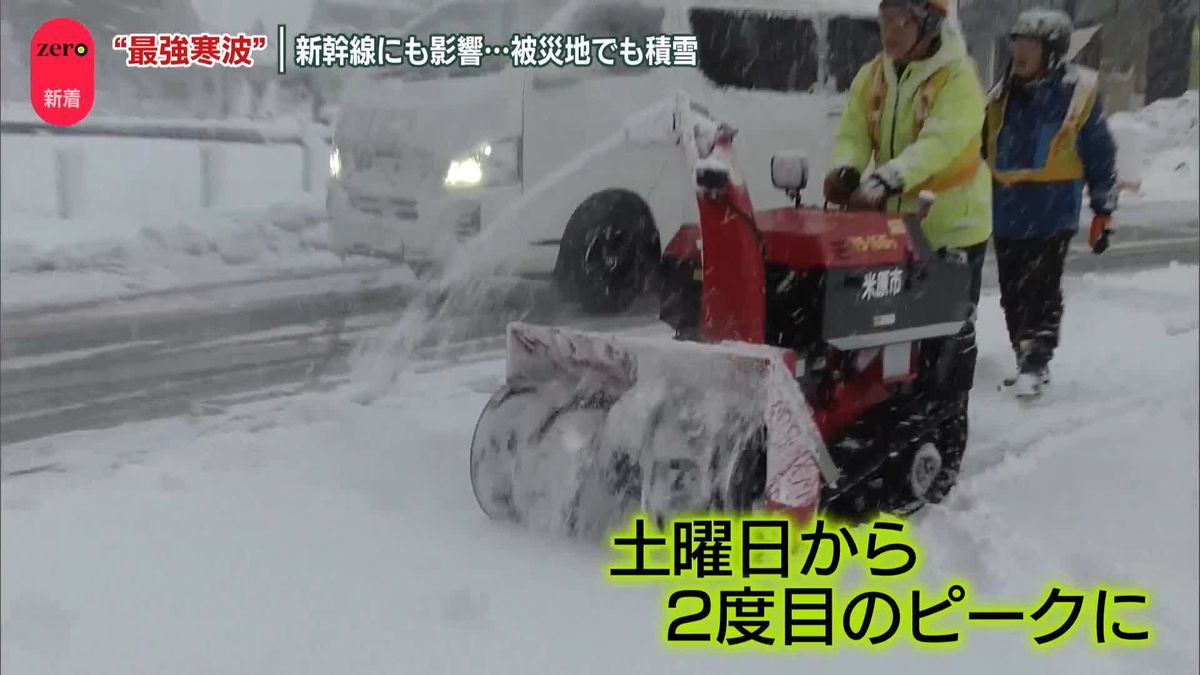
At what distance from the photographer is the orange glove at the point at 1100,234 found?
129 centimetres

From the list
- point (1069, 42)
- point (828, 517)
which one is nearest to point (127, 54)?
point (828, 517)

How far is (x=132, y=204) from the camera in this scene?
1345 mm

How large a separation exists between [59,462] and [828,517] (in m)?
0.94

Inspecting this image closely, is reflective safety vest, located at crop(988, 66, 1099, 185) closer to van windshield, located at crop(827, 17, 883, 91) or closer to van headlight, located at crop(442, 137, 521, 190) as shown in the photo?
van windshield, located at crop(827, 17, 883, 91)

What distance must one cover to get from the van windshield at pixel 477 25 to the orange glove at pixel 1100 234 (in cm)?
68

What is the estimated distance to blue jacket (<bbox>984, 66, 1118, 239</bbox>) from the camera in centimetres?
125

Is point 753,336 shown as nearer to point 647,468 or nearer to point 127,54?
point 647,468

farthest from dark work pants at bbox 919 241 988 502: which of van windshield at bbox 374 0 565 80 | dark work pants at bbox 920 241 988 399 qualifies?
van windshield at bbox 374 0 565 80

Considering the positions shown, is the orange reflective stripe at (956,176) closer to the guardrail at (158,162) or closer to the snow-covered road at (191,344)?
the snow-covered road at (191,344)

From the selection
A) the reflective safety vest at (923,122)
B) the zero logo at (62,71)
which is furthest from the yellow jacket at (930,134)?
the zero logo at (62,71)

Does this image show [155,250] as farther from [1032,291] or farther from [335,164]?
[1032,291]

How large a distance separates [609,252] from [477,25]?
31cm

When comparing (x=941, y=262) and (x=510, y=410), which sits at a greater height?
(x=941, y=262)

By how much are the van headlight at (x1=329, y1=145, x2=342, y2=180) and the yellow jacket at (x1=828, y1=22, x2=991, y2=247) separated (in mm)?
582
